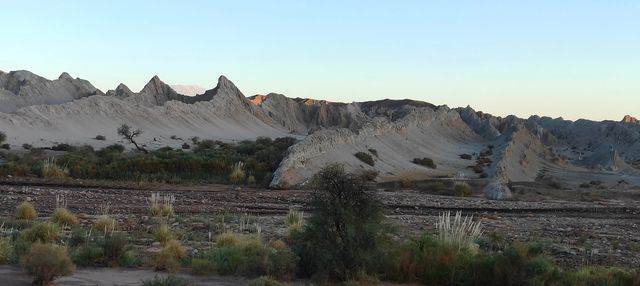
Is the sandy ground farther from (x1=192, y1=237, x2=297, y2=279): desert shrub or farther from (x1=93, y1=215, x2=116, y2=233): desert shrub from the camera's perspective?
(x1=93, y1=215, x2=116, y2=233): desert shrub

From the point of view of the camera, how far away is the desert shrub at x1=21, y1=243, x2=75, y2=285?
10.3 metres

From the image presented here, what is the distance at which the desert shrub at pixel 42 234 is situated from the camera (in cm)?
1448

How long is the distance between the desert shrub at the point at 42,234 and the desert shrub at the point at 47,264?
387 centimetres

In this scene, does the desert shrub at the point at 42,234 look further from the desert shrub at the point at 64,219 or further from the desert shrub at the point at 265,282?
the desert shrub at the point at 265,282

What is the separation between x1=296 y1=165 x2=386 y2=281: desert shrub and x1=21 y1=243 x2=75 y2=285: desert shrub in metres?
4.05

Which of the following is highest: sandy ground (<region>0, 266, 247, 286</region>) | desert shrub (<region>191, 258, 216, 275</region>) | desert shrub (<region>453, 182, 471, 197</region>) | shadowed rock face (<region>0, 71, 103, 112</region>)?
→ shadowed rock face (<region>0, 71, 103, 112</region>)

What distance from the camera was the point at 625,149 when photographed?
11125cm

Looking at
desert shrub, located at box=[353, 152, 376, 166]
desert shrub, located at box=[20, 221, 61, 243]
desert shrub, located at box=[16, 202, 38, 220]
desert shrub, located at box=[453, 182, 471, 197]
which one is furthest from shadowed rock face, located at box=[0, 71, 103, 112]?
desert shrub, located at box=[20, 221, 61, 243]

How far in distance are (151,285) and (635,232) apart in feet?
55.7

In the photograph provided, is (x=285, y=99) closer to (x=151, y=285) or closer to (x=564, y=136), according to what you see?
(x=564, y=136)

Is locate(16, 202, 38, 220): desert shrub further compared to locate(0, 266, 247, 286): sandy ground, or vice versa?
locate(16, 202, 38, 220): desert shrub

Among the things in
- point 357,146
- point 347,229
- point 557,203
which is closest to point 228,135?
point 357,146

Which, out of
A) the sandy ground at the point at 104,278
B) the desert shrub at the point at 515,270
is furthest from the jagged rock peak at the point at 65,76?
the desert shrub at the point at 515,270

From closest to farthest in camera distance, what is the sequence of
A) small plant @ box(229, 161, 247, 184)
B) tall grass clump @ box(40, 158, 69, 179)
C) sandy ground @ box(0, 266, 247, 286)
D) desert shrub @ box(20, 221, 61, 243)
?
1. sandy ground @ box(0, 266, 247, 286)
2. desert shrub @ box(20, 221, 61, 243)
3. tall grass clump @ box(40, 158, 69, 179)
4. small plant @ box(229, 161, 247, 184)
